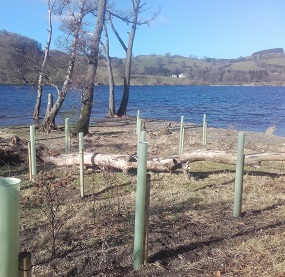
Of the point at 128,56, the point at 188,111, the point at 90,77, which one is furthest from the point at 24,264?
the point at 188,111

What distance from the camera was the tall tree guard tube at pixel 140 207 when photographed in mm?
3627

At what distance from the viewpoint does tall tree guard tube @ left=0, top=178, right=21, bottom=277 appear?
2.29m

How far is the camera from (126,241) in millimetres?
4500

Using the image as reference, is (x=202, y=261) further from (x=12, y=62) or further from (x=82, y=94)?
(x=12, y=62)

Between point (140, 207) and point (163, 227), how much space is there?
138 centimetres

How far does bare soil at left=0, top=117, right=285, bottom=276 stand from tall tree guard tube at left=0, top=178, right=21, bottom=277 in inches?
54.8

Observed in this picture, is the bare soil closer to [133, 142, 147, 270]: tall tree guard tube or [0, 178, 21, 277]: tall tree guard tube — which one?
[133, 142, 147, 270]: tall tree guard tube

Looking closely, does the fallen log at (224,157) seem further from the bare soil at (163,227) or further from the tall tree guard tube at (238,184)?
the tall tree guard tube at (238,184)

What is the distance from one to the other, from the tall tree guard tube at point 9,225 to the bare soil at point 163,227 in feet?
4.56

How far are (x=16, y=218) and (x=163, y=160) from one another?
19.7 feet

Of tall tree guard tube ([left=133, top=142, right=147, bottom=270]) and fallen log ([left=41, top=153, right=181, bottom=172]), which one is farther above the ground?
tall tree guard tube ([left=133, top=142, right=147, bottom=270])

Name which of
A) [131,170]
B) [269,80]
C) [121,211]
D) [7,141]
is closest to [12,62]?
[7,141]

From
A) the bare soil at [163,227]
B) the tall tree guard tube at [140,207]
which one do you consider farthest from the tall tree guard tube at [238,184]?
the tall tree guard tube at [140,207]

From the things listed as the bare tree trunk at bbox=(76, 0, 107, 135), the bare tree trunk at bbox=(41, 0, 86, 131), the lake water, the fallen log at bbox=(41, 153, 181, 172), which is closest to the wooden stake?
the fallen log at bbox=(41, 153, 181, 172)
